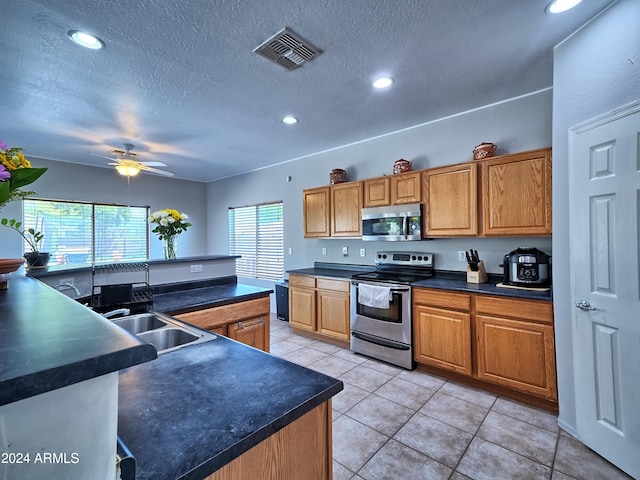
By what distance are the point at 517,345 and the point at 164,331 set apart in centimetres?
261

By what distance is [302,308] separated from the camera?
13.7 feet

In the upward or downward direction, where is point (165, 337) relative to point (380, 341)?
upward

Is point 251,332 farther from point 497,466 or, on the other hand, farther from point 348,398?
point 497,466

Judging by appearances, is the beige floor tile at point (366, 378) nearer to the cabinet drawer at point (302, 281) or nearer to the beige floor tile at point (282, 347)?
the beige floor tile at point (282, 347)

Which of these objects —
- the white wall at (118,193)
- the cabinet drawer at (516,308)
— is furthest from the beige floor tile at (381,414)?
the white wall at (118,193)

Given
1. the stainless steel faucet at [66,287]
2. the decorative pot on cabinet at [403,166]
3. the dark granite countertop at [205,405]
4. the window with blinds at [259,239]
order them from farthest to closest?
the window with blinds at [259,239] < the decorative pot on cabinet at [403,166] < the stainless steel faucet at [66,287] < the dark granite countertop at [205,405]

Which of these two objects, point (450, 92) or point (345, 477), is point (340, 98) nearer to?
point (450, 92)

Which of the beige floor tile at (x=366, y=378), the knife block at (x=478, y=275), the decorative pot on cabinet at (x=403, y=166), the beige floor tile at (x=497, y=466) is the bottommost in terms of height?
the beige floor tile at (x=497, y=466)

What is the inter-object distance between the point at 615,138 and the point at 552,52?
2.92 feet

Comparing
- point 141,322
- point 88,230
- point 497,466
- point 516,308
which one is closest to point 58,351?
point 141,322

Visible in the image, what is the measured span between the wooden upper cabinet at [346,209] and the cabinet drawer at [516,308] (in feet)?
5.50

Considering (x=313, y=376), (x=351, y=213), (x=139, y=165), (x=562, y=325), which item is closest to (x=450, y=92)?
(x=351, y=213)

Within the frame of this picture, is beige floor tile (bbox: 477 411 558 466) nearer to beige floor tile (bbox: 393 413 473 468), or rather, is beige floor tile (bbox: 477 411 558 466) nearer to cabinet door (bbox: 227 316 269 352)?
beige floor tile (bbox: 393 413 473 468)

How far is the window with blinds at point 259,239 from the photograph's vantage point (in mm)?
5398
